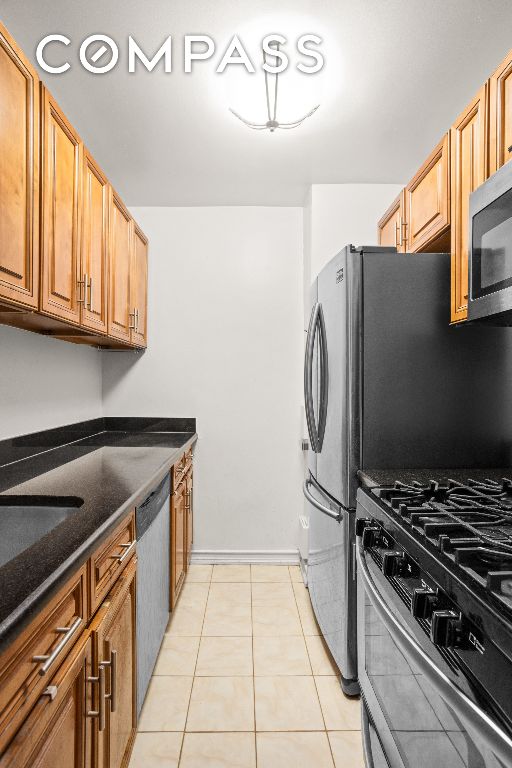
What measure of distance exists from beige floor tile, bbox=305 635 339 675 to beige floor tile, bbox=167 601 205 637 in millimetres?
570

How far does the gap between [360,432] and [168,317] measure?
2016mm

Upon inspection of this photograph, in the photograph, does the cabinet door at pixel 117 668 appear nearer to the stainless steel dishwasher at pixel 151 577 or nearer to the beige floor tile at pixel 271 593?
the stainless steel dishwasher at pixel 151 577

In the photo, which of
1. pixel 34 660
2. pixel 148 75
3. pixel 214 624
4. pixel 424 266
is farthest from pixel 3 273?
pixel 214 624

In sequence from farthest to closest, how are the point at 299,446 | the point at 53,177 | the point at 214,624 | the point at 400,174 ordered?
the point at 299,446 → the point at 400,174 → the point at 214,624 → the point at 53,177

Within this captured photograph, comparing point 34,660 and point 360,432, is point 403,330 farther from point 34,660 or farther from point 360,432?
point 34,660

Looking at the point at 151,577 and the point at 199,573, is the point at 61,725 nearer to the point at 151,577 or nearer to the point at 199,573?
the point at 151,577

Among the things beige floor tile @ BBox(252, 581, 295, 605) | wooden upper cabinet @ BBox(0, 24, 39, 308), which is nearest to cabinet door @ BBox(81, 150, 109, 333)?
wooden upper cabinet @ BBox(0, 24, 39, 308)

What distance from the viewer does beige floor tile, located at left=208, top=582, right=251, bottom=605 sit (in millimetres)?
2914

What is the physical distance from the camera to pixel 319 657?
91.2 inches

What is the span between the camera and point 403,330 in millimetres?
2002

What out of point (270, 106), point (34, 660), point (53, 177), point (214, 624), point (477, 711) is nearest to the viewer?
point (477, 711)

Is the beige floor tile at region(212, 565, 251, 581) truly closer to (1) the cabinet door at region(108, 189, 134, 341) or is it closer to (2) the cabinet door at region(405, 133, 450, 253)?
(1) the cabinet door at region(108, 189, 134, 341)

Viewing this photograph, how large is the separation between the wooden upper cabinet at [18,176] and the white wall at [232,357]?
197cm

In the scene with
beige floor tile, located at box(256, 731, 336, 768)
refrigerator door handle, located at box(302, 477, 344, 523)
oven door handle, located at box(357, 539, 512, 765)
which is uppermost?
oven door handle, located at box(357, 539, 512, 765)
